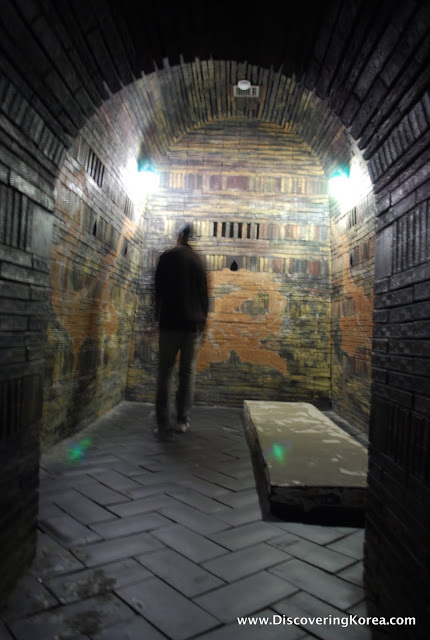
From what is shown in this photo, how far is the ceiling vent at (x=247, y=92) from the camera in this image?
219 inches

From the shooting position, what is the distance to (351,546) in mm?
2045

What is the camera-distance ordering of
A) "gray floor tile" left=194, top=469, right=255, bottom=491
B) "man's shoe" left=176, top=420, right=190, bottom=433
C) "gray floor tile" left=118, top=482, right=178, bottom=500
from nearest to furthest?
"gray floor tile" left=118, top=482, right=178, bottom=500 → "gray floor tile" left=194, top=469, right=255, bottom=491 → "man's shoe" left=176, top=420, right=190, bottom=433

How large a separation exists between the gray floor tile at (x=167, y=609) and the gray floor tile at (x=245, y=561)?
235mm

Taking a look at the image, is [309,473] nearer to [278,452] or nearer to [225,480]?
[278,452]

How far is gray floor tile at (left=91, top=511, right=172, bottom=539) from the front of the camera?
2.06m

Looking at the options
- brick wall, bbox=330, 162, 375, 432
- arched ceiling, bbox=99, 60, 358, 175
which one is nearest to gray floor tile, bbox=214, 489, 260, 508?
brick wall, bbox=330, 162, 375, 432

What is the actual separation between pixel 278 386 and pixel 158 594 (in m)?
4.45

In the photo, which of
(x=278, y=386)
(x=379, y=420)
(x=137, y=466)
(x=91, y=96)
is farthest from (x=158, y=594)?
(x=278, y=386)

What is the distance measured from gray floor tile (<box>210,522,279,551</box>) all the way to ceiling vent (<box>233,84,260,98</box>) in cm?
550

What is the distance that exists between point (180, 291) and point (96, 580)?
106 inches

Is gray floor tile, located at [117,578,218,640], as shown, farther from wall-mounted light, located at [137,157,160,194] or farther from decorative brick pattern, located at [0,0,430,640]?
wall-mounted light, located at [137,157,160,194]

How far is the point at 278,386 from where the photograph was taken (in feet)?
19.3

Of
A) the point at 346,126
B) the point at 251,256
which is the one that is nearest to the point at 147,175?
the point at 251,256

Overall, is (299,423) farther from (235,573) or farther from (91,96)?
(91,96)
